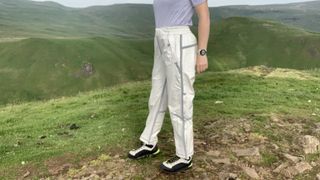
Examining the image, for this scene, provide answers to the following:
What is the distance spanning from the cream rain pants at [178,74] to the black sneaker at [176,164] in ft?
0.59

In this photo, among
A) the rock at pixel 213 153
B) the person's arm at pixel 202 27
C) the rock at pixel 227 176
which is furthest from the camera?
the rock at pixel 213 153

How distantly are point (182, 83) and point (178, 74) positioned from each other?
21 cm

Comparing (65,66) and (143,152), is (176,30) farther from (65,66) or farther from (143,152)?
(65,66)

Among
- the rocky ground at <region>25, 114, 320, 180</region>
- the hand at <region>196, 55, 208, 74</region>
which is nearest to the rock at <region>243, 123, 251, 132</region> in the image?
the rocky ground at <region>25, 114, 320, 180</region>

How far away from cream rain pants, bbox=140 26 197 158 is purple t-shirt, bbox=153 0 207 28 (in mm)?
128

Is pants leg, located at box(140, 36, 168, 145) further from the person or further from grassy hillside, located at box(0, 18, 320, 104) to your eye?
grassy hillside, located at box(0, 18, 320, 104)

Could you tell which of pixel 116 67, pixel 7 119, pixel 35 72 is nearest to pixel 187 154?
pixel 7 119

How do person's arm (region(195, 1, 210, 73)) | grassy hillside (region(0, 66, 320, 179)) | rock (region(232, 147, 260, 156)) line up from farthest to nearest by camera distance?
rock (region(232, 147, 260, 156))
grassy hillside (region(0, 66, 320, 179))
person's arm (region(195, 1, 210, 73))

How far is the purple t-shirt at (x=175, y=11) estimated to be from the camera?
383 inches

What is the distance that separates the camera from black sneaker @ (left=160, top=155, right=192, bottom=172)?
34.9ft

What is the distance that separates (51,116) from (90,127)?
4349mm

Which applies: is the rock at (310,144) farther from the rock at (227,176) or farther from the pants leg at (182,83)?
the pants leg at (182,83)

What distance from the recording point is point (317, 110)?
17.3 m

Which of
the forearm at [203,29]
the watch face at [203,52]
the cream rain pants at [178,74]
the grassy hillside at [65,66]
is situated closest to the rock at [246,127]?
the cream rain pants at [178,74]
